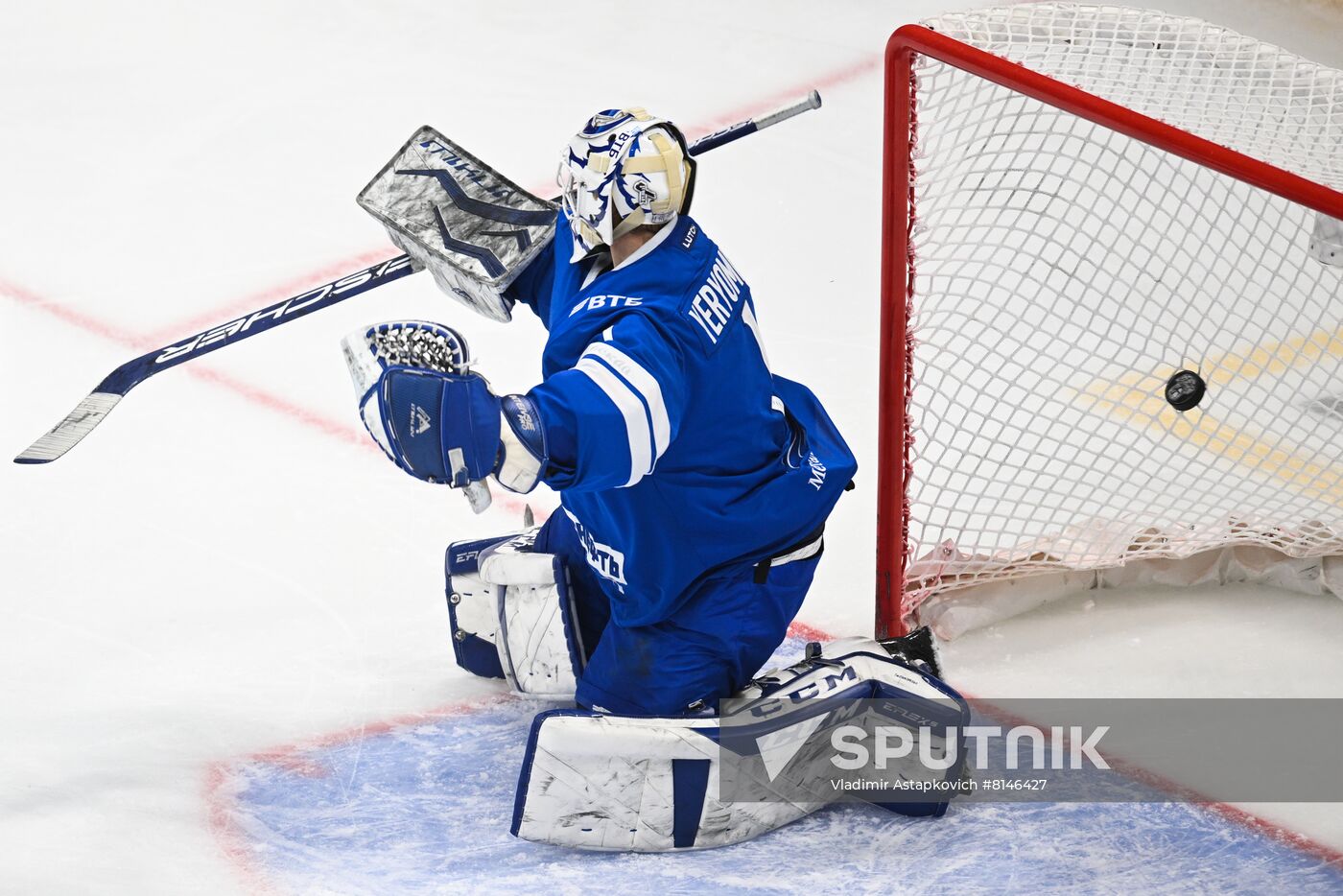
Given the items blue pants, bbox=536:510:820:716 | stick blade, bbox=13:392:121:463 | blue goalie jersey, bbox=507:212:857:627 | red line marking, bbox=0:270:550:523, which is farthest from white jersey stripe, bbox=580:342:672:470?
red line marking, bbox=0:270:550:523

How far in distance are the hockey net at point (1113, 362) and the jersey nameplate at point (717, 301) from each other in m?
0.48

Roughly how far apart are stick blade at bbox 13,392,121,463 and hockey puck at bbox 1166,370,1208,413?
1785 mm

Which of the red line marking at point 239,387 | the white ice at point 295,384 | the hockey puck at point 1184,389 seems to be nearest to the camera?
the white ice at point 295,384

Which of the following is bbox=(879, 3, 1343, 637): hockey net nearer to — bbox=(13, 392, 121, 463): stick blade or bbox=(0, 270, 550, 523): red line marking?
bbox=(0, 270, 550, 523): red line marking

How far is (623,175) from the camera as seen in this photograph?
2.06 metres

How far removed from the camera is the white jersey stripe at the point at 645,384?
6.07 feet

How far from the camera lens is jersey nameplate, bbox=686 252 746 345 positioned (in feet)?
6.73

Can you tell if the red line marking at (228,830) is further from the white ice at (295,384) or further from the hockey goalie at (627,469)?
the hockey goalie at (627,469)

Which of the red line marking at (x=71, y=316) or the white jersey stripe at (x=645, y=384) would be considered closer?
the white jersey stripe at (x=645, y=384)

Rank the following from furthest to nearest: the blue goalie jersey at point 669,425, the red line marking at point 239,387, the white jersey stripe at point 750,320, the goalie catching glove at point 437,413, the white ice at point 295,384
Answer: the red line marking at point 239,387
the white ice at point 295,384
the white jersey stripe at point 750,320
the blue goalie jersey at point 669,425
the goalie catching glove at point 437,413

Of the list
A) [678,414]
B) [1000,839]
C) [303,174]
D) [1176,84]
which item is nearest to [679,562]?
[678,414]

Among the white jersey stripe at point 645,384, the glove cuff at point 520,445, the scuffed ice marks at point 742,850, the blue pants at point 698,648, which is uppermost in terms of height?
the white jersey stripe at point 645,384

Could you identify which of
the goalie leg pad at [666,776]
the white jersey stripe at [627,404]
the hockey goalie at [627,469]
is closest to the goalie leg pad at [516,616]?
the hockey goalie at [627,469]

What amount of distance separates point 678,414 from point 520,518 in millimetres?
1389
